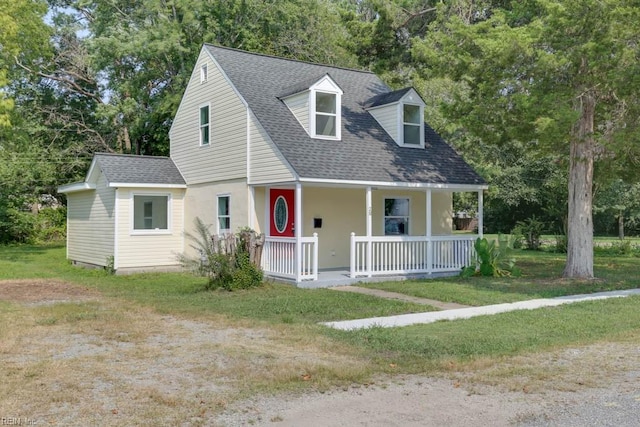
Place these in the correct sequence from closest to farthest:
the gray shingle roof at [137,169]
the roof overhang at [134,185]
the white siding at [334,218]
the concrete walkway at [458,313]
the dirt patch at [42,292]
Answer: the concrete walkway at [458,313] → the dirt patch at [42,292] → the white siding at [334,218] → the roof overhang at [134,185] → the gray shingle roof at [137,169]

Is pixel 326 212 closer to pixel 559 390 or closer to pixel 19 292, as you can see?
pixel 19 292

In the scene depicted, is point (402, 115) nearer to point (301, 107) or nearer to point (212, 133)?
point (301, 107)

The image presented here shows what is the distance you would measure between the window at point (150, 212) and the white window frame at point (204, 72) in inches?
151

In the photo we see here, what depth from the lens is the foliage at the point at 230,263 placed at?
42.9 feet

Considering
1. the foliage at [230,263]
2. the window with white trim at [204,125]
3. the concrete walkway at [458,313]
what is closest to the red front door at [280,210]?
the foliage at [230,263]

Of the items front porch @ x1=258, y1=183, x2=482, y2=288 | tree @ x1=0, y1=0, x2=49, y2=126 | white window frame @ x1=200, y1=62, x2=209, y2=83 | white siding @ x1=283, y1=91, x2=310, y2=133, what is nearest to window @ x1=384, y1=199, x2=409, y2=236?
front porch @ x1=258, y1=183, x2=482, y2=288

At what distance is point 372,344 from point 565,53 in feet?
27.6

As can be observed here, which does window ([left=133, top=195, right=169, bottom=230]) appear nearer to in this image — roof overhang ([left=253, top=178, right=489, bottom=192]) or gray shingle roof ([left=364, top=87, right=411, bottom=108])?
roof overhang ([left=253, top=178, right=489, bottom=192])

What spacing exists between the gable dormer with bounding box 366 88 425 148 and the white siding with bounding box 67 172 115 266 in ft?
27.5

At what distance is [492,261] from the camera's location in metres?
16.2

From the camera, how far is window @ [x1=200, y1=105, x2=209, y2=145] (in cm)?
1834

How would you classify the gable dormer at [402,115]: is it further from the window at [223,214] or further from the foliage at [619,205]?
the foliage at [619,205]

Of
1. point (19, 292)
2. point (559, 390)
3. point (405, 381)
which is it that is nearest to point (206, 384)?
point (405, 381)

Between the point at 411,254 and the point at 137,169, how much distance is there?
342 inches
